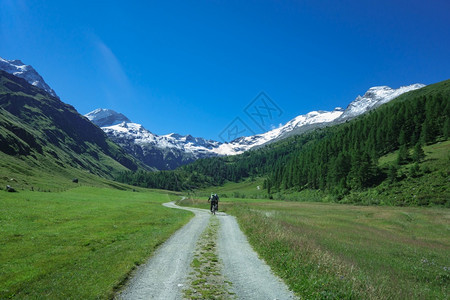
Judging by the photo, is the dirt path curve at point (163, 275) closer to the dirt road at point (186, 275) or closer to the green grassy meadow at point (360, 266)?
the dirt road at point (186, 275)

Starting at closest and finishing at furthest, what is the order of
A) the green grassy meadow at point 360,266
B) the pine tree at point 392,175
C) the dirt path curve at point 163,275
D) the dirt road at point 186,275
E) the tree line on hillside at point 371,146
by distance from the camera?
the green grassy meadow at point 360,266
the dirt path curve at point 163,275
the dirt road at point 186,275
the pine tree at point 392,175
the tree line on hillside at point 371,146

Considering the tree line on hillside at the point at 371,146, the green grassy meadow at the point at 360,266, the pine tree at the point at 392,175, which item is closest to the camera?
the green grassy meadow at the point at 360,266

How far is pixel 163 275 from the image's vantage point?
1209cm

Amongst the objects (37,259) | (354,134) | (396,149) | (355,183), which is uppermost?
(354,134)

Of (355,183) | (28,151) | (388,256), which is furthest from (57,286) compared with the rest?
(28,151)

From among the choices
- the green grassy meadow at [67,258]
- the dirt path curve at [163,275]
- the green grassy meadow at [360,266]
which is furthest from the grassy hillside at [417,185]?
the green grassy meadow at [67,258]

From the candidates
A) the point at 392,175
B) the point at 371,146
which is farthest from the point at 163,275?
the point at 371,146

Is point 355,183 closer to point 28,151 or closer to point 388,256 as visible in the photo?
point 388,256

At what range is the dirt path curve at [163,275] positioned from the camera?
32.1 ft

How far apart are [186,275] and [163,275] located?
116cm

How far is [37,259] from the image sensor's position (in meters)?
14.2

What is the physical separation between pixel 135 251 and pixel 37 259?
5.48 metres

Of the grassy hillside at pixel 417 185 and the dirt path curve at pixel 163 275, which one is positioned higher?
the grassy hillside at pixel 417 185

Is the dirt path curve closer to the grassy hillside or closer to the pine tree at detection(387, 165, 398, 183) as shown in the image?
the grassy hillside
